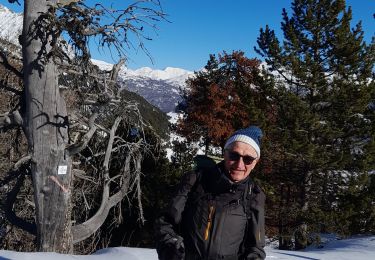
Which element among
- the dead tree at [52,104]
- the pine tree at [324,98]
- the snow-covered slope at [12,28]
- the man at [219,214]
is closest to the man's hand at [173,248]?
the man at [219,214]

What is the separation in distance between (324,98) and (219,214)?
12.8 meters

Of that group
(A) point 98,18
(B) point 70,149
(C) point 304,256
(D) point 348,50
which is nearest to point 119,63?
(A) point 98,18

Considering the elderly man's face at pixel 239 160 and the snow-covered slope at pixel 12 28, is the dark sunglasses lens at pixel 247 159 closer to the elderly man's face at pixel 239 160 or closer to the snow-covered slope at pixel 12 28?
the elderly man's face at pixel 239 160

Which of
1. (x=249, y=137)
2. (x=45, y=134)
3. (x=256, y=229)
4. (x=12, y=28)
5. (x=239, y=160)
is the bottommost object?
(x=256, y=229)

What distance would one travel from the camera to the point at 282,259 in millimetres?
7598

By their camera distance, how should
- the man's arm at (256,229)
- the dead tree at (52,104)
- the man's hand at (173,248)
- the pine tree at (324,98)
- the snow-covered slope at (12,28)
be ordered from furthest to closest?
1. the pine tree at (324,98)
2. the snow-covered slope at (12,28)
3. the dead tree at (52,104)
4. the man's arm at (256,229)
5. the man's hand at (173,248)

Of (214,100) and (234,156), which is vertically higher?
(214,100)

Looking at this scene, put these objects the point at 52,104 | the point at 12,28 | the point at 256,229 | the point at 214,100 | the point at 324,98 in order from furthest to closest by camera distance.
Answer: the point at 214,100
the point at 12,28
the point at 324,98
the point at 52,104
the point at 256,229

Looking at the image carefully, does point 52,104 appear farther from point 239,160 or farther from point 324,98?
point 324,98

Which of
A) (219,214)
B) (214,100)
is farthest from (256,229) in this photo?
(214,100)

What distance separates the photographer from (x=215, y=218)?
9.36ft

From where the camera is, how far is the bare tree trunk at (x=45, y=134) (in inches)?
209

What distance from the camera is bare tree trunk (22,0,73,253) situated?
209 inches

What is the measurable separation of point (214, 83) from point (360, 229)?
41.7 ft
